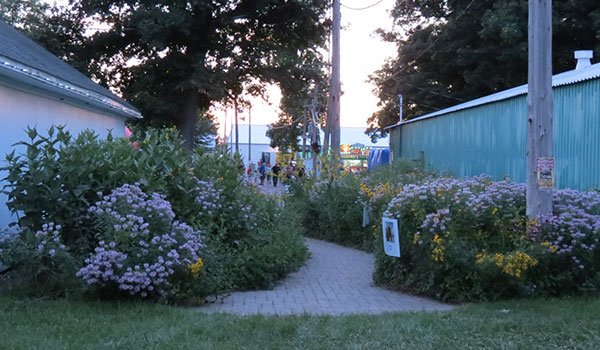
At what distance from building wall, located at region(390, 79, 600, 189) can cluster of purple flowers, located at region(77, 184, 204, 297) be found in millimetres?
6809

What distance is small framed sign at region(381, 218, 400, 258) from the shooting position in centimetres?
827

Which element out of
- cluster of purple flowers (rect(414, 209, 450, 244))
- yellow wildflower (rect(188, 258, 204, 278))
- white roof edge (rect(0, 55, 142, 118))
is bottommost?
yellow wildflower (rect(188, 258, 204, 278))

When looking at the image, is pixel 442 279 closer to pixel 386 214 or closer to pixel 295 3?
pixel 386 214

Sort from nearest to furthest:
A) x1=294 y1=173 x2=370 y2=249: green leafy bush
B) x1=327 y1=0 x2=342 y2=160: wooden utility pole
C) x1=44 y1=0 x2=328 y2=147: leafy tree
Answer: x1=294 y1=173 x2=370 y2=249: green leafy bush < x1=327 y1=0 x2=342 y2=160: wooden utility pole < x1=44 y1=0 x2=328 y2=147: leafy tree

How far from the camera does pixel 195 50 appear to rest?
25.7 metres

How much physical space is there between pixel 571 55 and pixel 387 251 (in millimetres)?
22749

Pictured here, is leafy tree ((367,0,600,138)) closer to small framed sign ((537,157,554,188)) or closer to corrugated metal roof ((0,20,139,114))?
corrugated metal roof ((0,20,139,114))

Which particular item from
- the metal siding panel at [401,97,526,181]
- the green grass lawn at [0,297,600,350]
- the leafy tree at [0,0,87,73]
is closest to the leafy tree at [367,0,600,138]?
the metal siding panel at [401,97,526,181]

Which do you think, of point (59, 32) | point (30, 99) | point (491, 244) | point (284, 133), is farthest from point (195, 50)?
point (284, 133)

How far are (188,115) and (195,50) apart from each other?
2.76 meters

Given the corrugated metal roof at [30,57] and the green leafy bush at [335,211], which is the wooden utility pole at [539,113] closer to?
the green leafy bush at [335,211]

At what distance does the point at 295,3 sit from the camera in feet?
82.9

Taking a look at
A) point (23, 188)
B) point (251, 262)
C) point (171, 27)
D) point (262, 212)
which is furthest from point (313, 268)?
point (171, 27)

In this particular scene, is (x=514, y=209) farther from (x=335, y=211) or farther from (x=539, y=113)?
(x=335, y=211)
